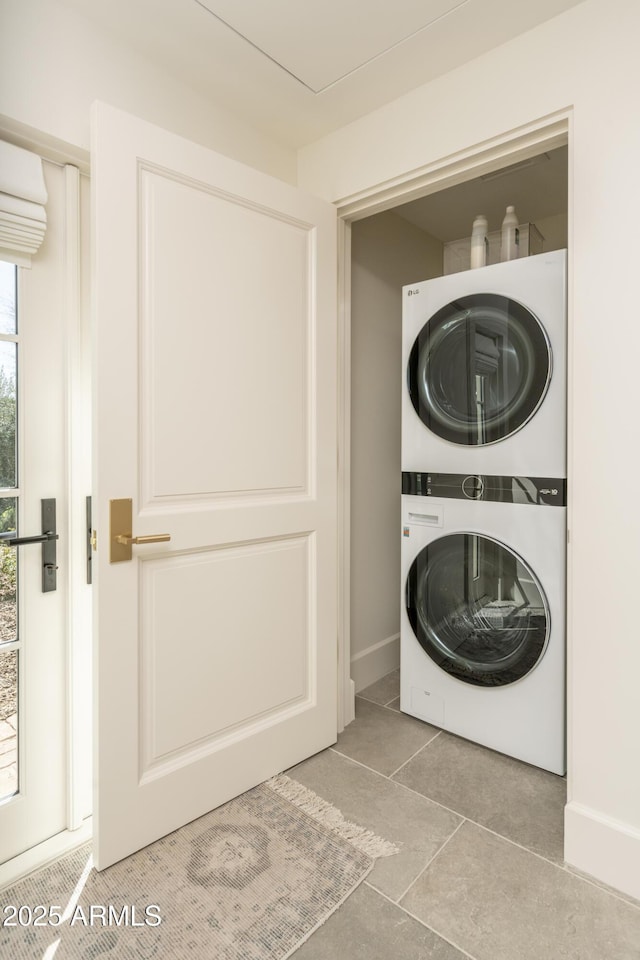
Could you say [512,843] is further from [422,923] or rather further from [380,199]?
[380,199]

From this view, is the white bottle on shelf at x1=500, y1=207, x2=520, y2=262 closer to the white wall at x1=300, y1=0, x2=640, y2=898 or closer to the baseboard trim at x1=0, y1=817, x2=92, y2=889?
the white wall at x1=300, y1=0, x2=640, y2=898

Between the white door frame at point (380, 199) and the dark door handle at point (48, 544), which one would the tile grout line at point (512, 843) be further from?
the dark door handle at point (48, 544)

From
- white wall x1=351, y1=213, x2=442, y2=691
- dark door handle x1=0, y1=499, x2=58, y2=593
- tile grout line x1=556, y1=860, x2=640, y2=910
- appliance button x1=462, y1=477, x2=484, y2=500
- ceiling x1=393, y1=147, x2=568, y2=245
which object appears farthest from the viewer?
white wall x1=351, y1=213, x2=442, y2=691

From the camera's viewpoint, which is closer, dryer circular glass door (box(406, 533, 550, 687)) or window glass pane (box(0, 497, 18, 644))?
window glass pane (box(0, 497, 18, 644))

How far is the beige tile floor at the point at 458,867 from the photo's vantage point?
125 cm

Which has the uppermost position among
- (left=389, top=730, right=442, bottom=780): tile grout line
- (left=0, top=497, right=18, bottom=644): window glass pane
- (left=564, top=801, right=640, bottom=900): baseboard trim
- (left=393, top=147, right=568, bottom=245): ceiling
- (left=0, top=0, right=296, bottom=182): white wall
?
(left=393, top=147, right=568, bottom=245): ceiling

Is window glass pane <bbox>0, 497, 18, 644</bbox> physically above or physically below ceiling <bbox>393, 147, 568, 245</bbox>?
below

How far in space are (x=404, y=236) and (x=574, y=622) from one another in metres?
2.17

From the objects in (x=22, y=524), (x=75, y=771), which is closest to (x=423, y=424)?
(x=22, y=524)

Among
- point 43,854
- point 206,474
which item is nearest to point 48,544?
point 206,474

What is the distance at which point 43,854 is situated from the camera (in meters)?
1.51

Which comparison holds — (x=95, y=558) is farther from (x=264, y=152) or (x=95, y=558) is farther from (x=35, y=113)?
(x=264, y=152)

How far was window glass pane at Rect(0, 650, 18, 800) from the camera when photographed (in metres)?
1.51

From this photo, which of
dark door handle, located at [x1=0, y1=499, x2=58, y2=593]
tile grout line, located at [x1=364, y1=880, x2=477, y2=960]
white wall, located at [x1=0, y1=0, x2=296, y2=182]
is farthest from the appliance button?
white wall, located at [x1=0, y1=0, x2=296, y2=182]
